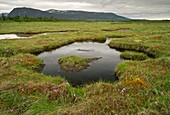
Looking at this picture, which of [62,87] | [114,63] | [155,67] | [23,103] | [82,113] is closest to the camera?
[82,113]

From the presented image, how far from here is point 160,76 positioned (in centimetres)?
1202

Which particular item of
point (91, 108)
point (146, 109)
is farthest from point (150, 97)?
point (91, 108)

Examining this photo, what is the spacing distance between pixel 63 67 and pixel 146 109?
10.5 m

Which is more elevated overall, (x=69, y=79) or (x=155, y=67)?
(x=155, y=67)

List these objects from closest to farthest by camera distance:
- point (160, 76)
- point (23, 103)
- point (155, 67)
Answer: point (23, 103), point (160, 76), point (155, 67)

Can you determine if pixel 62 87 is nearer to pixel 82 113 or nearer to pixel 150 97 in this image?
pixel 82 113

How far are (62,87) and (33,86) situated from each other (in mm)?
1669

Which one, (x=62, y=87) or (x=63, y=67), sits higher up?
(x=62, y=87)

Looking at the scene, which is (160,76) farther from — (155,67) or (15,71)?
(15,71)

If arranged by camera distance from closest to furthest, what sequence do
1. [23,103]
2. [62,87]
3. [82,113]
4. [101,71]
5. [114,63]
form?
[82,113] < [23,103] < [62,87] < [101,71] < [114,63]

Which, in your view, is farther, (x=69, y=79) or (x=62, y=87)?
(x=69, y=79)

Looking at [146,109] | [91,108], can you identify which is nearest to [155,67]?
[146,109]

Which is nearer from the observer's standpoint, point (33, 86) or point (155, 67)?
point (33, 86)

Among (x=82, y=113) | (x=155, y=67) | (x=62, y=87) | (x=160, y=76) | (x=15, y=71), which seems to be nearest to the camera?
(x=82, y=113)
